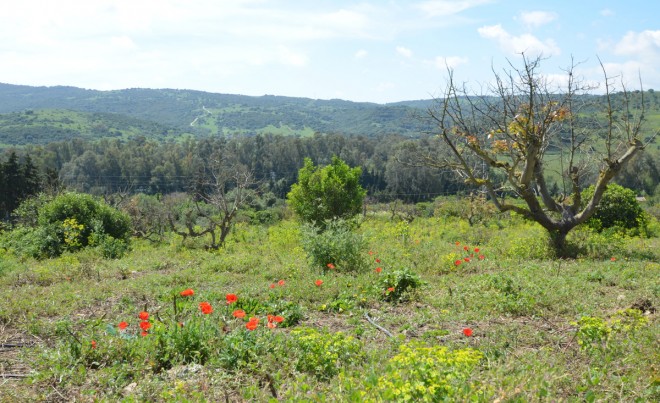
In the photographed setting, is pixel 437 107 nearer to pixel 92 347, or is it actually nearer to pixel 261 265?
pixel 261 265

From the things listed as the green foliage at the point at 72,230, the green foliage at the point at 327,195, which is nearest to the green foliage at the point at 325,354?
the green foliage at the point at 72,230

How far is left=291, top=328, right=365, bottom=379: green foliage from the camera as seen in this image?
4.17m

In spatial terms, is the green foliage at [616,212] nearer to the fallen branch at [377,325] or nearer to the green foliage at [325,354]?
the fallen branch at [377,325]

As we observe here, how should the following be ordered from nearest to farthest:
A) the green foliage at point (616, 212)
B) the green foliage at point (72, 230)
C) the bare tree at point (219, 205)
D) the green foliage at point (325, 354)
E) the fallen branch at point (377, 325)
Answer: the green foliage at point (325, 354) < the fallen branch at point (377, 325) < the green foliage at point (616, 212) < the green foliage at point (72, 230) < the bare tree at point (219, 205)

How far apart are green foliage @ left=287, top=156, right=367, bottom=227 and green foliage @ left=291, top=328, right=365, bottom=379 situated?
1657 centimetres

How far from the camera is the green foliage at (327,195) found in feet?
→ 70.0

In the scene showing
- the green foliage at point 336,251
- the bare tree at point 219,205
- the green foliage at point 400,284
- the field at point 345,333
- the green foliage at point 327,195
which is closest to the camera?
the field at point 345,333

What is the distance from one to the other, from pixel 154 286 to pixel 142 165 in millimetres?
71485

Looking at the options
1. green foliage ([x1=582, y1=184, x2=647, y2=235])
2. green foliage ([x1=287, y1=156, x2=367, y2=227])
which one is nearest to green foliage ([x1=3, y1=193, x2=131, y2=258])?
green foliage ([x1=287, y1=156, x2=367, y2=227])

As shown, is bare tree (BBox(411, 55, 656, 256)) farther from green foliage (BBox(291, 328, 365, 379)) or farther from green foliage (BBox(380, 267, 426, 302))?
green foliage (BBox(291, 328, 365, 379))

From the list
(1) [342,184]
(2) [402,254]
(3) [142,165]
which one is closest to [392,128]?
(3) [142,165]

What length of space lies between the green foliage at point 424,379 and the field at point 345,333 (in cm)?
1

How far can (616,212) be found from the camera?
46.4 feet

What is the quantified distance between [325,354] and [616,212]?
42.8 ft
